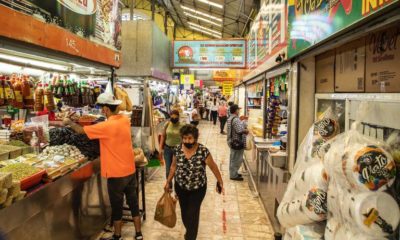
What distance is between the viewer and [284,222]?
7.66 feet

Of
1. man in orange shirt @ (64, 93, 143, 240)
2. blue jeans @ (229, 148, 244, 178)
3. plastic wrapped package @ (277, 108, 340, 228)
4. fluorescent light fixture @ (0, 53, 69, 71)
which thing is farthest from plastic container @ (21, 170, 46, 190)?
blue jeans @ (229, 148, 244, 178)

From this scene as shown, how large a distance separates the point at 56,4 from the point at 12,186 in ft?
5.97

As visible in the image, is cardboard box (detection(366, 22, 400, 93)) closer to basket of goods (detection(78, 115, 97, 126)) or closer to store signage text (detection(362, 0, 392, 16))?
store signage text (detection(362, 0, 392, 16))

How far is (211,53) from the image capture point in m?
11.1

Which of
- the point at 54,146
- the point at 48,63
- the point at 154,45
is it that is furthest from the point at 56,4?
the point at 154,45

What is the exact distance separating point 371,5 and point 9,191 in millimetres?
2693

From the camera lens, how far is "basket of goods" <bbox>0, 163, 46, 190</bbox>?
2.64 metres

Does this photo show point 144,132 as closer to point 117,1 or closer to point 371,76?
point 117,1

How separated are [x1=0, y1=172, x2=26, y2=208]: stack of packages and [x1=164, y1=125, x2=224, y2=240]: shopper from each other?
1.49 m

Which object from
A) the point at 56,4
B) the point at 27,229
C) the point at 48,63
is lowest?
the point at 27,229

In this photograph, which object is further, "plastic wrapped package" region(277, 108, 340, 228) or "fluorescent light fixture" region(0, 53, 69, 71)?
"fluorescent light fixture" region(0, 53, 69, 71)

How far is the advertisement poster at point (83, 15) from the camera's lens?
2871 mm

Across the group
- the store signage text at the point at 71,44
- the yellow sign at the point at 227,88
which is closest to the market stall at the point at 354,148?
the store signage text at the point at 71,44

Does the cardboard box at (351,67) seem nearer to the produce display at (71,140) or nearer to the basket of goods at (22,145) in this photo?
the produce display at (71,140)
